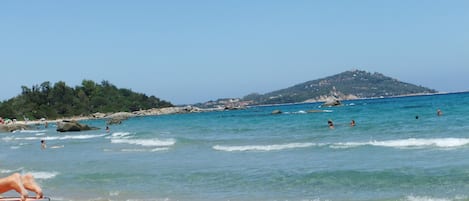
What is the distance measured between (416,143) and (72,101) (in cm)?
13044

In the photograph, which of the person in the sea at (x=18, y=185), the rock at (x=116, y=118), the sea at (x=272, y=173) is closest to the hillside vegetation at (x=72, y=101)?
the rock at (x=116, y=118)

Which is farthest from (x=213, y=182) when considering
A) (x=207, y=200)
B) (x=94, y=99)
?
(x=94, y=99)

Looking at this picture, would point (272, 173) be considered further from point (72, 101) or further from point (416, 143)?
point (72, 101)

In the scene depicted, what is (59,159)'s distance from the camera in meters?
28.0

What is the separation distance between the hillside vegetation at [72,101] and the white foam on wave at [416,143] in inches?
4311

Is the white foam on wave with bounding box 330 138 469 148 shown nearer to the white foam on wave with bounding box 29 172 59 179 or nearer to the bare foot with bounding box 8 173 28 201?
the white foam on wave with bounding box 29 172 59 179

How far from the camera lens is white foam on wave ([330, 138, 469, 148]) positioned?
23.4 metres

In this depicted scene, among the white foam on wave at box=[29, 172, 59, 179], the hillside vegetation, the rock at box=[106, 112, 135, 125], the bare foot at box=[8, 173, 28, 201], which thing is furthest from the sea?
the hillside vegetation

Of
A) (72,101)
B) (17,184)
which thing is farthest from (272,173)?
(72,101)

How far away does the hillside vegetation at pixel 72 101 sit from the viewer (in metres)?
132

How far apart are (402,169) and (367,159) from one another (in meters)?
3.11

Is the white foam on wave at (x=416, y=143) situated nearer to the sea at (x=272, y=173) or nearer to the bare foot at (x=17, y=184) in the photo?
the sea at (x=272, y=173)

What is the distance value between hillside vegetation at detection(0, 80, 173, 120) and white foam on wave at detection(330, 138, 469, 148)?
359ft

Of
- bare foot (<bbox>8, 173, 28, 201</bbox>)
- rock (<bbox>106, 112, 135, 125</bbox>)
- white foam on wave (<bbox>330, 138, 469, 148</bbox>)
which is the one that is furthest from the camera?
rock (<bbox>106, 112, 135, 125</bbox>)
